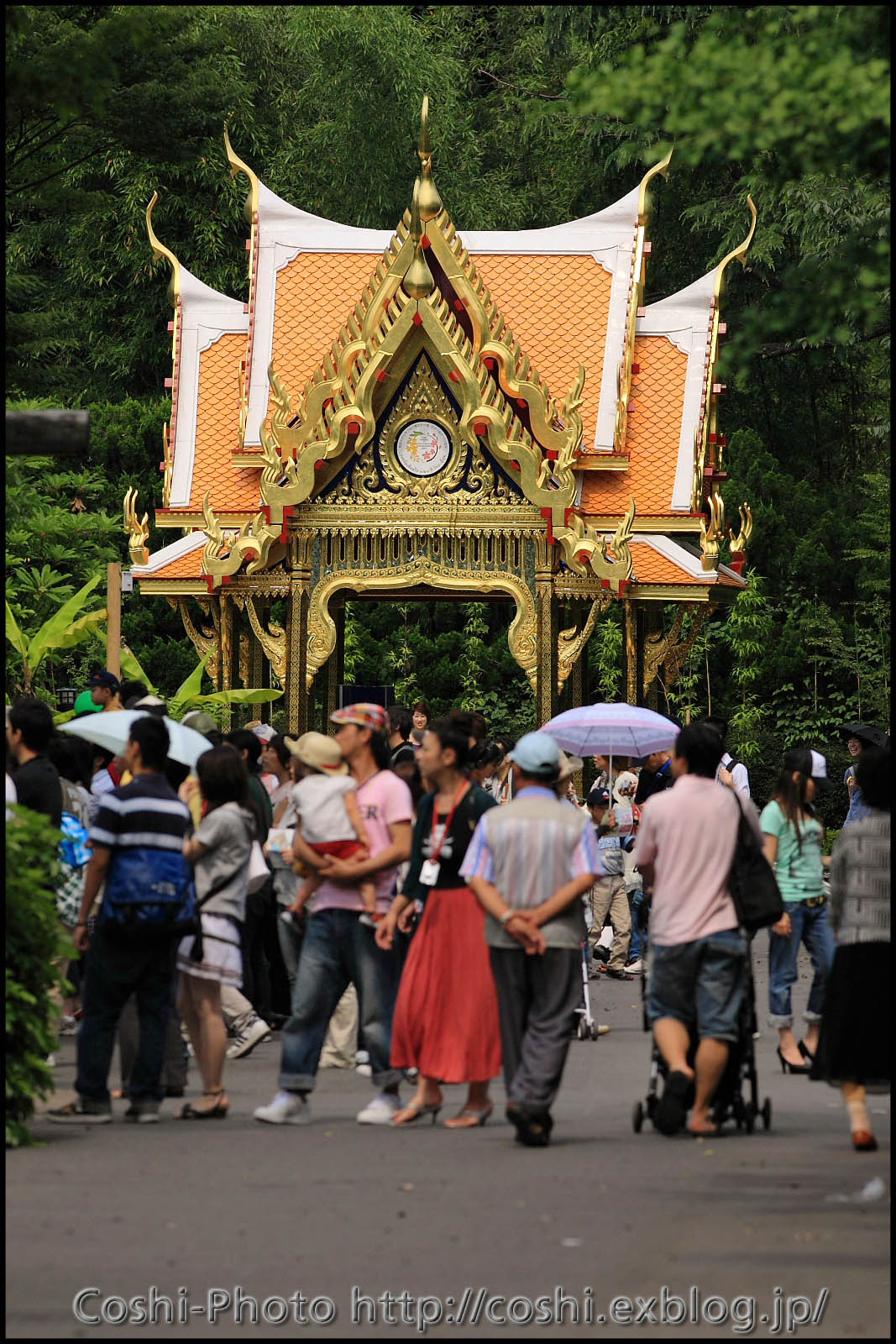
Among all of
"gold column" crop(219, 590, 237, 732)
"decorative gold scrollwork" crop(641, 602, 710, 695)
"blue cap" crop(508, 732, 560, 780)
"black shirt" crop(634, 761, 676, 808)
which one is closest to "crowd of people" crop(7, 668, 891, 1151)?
"blue cap" crop(508, 732, 560, 780)

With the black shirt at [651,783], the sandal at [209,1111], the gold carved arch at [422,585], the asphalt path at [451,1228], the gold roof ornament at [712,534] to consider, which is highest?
the gold roof ornament at [712,534]

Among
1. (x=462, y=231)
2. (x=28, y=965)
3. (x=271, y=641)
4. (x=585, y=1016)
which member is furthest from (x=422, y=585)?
(x=28, y=965)

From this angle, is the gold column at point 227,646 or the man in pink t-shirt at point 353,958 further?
the gold column at point 227,646

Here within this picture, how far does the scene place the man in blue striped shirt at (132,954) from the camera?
32.3 feet

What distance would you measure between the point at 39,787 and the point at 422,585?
35.5 ft

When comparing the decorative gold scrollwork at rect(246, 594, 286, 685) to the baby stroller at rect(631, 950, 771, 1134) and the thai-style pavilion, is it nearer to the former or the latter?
the thai-style pavilion

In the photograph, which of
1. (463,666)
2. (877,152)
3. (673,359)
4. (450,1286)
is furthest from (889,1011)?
(463,666)

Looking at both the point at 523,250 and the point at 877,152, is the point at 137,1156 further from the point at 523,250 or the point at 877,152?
the point at 523,250

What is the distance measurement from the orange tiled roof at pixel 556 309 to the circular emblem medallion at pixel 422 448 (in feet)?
5.76

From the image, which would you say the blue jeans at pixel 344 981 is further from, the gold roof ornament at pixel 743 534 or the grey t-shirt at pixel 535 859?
the gold roof ornament at pixel 743 534

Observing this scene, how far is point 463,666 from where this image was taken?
3209 centimetres

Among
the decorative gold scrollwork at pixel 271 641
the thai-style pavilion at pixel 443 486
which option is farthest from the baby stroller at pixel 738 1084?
the decorative gold scrollwork at pixel 271 641

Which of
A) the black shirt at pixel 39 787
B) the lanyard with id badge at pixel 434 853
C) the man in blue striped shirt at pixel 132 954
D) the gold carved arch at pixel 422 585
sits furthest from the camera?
the gold carved arch at pixel 422 585

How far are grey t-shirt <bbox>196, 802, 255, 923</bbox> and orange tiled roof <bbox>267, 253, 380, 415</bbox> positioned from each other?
42.5 ft
